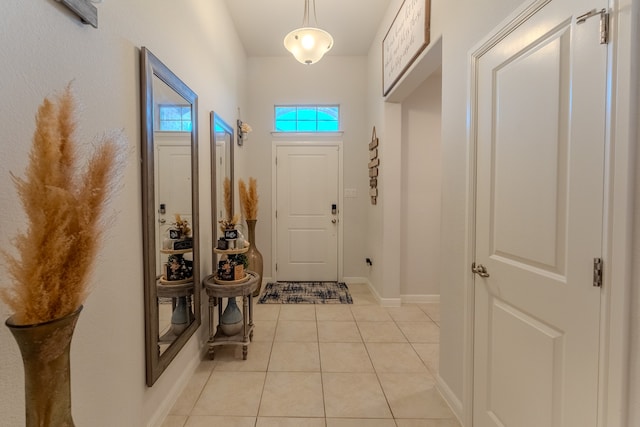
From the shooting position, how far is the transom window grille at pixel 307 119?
4402mm

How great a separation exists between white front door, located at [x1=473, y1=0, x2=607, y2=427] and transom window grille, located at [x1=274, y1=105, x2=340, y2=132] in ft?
10.1

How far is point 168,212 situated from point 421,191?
2.80 m

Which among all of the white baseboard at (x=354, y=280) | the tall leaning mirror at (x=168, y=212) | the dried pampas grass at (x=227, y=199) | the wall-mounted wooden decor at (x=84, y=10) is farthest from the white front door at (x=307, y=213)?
the wall-mounted wooden decor at (x=84, y=10)

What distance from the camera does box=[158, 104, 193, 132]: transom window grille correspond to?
1721 millimetres

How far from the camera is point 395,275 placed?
3.47 meters

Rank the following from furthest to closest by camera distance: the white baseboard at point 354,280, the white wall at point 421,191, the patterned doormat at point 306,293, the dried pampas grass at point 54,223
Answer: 1. the white baseboard at point 354,280
2. the patterned doormat at point 306,293
3. the white wall at point 421,191
4. the dried pampas grass at point 54,223

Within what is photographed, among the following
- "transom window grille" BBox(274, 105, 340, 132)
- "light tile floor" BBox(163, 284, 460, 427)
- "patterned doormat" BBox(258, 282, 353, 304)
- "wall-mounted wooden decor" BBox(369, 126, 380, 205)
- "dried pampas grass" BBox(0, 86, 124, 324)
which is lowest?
"light tile floor" BBox(163, 284, 460, 427)

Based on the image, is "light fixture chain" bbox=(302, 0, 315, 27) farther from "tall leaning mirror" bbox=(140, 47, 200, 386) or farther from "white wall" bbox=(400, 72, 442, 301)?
"tall leaning mirror" bbox=(140, 47, 200, 386)

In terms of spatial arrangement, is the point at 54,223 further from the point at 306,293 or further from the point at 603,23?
the point at 306,293

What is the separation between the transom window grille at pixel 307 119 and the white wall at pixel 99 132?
8.00 ft

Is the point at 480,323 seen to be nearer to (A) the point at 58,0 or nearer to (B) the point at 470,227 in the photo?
(B) the point at 470,227

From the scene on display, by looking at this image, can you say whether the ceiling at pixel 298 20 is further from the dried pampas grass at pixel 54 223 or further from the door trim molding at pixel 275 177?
the dried pampas grass at pixel 54 223

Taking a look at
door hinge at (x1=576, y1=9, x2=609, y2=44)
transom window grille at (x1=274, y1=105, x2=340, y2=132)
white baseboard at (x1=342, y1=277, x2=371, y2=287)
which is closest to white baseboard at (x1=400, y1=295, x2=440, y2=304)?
white baseboard at (x1=342, y1=277, x2=371, y2=287)

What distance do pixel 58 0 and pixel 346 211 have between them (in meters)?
3.71
